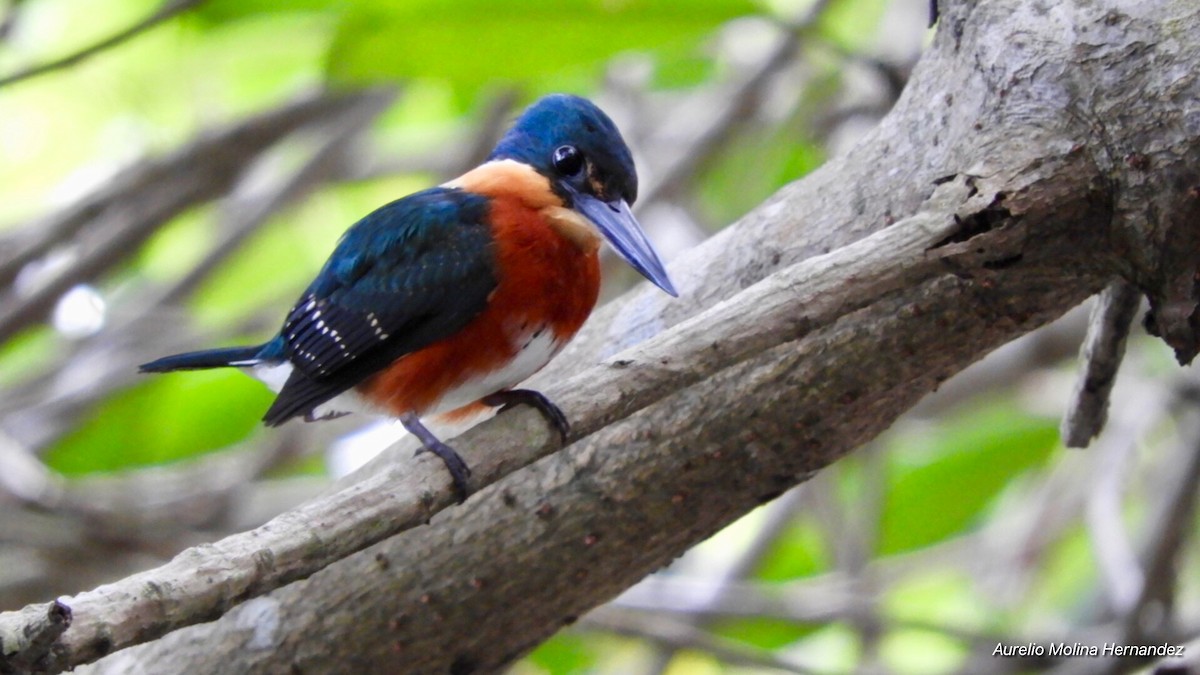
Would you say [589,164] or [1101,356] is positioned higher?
[589,164]

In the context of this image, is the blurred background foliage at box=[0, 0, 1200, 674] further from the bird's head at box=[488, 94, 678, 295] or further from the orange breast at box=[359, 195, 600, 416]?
the orange breast at box=[359, 195, 600, 416]

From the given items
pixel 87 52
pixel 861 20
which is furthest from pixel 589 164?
pixel 861 20

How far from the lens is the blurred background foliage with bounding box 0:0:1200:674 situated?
2.99 metres

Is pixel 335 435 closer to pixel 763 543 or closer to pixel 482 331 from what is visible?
pixel 763 543

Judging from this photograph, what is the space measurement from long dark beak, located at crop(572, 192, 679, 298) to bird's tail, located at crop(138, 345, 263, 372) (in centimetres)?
78

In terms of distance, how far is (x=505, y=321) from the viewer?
7.94ft

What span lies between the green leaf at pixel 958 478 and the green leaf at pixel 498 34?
1414 mm

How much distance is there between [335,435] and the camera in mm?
3861

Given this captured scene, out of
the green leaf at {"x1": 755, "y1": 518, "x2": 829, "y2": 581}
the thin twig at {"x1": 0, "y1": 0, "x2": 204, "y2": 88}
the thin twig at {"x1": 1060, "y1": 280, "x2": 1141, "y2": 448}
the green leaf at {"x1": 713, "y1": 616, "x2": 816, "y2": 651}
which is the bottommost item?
the green leaf at {"x1": 713, "y1": 616, "x2": 816, "y2": 651}

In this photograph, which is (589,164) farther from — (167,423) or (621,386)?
(167,423)

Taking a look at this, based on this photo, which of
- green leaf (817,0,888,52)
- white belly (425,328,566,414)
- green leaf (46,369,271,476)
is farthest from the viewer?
green leaf (817,0,888,52)

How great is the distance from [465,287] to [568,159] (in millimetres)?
355

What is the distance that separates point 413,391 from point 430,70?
2.64ft

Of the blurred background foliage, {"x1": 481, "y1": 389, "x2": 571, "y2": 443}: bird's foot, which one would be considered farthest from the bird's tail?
{"x1": 481, "y1": 389, "x2": 571, "y2": 443}: bird's foot
